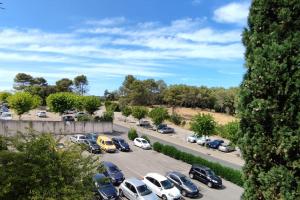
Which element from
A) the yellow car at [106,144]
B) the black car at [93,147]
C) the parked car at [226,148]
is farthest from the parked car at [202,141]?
the black car at [93,147]

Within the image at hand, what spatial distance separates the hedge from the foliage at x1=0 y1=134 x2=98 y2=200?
55.4 ft

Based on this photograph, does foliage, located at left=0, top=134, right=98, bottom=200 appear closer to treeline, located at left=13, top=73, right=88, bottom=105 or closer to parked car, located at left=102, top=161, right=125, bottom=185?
parked car, located at left=102, top=161, right=125, bottom=185

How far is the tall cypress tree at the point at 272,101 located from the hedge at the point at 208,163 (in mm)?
20173

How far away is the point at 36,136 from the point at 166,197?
1169 centimetres

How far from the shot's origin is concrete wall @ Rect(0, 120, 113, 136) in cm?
4197

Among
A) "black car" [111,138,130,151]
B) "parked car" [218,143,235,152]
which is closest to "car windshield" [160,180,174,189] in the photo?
"black car" [111,138,130,151]

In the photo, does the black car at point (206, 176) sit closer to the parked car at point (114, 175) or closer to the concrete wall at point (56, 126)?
the parked car at point (114, 175)

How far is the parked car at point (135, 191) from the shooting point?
22.5 metres

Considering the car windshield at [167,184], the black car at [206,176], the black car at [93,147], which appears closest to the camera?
the car windshield at [167,184]

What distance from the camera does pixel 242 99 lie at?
8.86m

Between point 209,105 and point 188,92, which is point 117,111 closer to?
point 188,92

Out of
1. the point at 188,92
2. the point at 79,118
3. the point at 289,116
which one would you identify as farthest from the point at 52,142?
the point at 188,92

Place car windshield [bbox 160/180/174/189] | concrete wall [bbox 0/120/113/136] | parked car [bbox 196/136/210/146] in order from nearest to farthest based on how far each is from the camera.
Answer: car windshield [bbox 160/180/174/189] → concrete wall [bbox 0/120/113/136] → parked car [bbox 196/136/210/146]

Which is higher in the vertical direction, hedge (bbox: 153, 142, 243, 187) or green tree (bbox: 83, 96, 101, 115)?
green tree (bbox: 83, 96, 101, 115)
